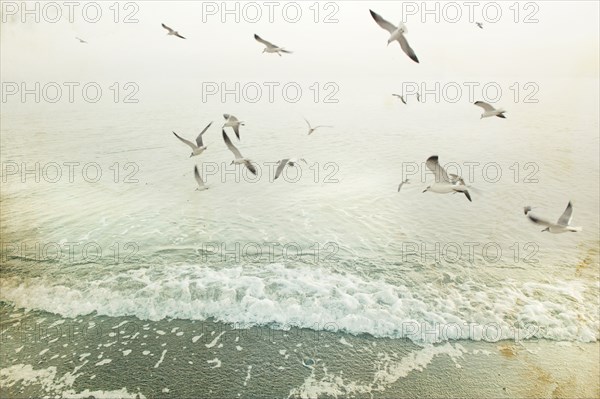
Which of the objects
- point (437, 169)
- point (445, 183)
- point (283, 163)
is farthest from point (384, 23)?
point (283, 163)

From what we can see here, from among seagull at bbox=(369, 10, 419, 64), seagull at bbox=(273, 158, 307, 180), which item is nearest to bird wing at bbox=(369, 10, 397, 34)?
seagull at bbox=(369, 10, 419, 64)

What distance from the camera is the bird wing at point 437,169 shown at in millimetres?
5620

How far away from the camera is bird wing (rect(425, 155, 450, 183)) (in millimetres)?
5620

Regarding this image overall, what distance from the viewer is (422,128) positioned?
61.0 feet

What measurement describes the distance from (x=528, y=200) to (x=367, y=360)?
7120 millimetres

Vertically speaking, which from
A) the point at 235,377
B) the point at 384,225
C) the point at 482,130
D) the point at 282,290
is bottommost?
the point at 235,377

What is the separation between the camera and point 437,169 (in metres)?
5.92

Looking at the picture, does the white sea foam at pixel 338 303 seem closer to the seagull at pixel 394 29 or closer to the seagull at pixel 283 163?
the seagull at pixel 283 163

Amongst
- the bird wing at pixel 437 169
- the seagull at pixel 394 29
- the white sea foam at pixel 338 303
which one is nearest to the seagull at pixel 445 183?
the bird wing at pixel 437 169

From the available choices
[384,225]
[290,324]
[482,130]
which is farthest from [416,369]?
[482,130]

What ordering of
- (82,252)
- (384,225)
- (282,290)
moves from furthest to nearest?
(384,225) < (82,252) < (282,290)

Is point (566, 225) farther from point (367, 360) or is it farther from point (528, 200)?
point (528, 200)

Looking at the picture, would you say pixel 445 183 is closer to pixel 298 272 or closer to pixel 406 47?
pixel 406 47

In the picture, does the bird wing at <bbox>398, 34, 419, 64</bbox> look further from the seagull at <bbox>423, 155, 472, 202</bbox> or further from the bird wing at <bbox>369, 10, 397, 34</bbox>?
the seagull at <bbox>423, 155, 472, 202</bbox>
